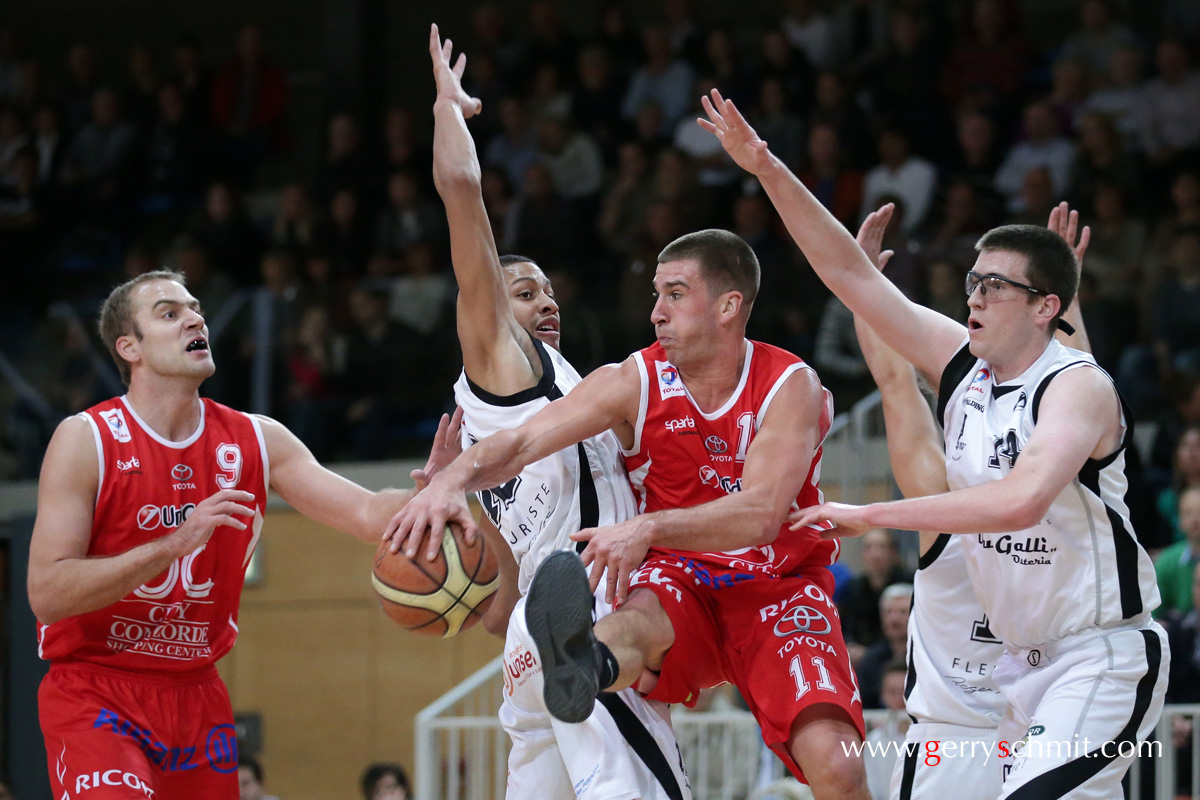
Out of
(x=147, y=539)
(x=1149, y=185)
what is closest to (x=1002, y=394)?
(x=147, y=539)

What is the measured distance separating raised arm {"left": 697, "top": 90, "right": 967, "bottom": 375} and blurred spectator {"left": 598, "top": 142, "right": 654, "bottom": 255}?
21.6ft

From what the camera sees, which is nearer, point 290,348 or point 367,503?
point 367,503

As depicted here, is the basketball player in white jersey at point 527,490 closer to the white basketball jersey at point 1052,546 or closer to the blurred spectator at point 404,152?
the white basketball jersey at point 1052,546

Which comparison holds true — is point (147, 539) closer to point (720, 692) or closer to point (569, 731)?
point (569, 731)

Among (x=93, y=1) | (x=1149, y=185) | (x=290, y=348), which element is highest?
(x=93, y=1)

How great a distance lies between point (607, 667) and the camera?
465 centimetres

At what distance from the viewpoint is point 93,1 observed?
17.7m

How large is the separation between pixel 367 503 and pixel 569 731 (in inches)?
49.1

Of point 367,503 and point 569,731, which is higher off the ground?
point 367,503

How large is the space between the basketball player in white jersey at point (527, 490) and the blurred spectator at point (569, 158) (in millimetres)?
7288

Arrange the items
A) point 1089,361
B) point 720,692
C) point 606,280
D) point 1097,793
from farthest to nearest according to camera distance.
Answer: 1. point 606,280
2. point 720,692
3. point 1089,361
4. point 1097,793

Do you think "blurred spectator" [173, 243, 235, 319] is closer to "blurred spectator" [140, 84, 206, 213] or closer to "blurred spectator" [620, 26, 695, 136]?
"blurred spectator" [140, 84, 206, 213]

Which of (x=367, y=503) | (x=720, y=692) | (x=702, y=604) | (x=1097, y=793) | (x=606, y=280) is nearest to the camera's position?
(x=1097, y=793)

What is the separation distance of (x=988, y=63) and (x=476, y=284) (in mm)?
8206
